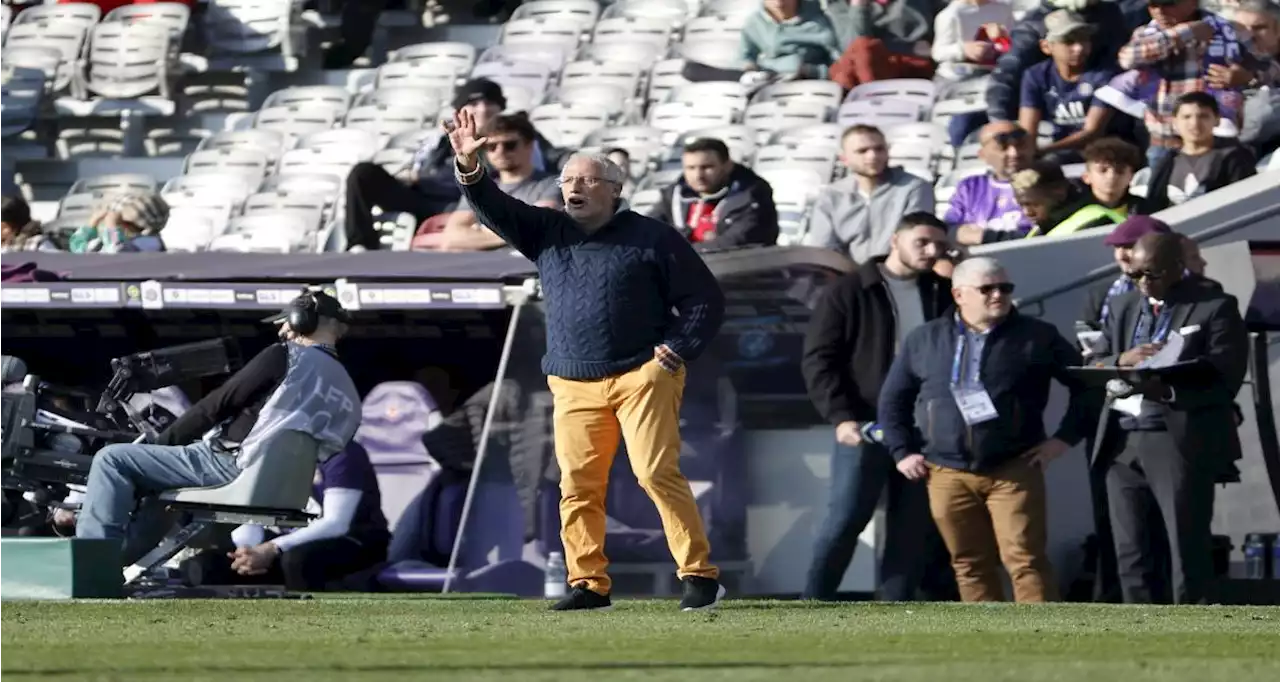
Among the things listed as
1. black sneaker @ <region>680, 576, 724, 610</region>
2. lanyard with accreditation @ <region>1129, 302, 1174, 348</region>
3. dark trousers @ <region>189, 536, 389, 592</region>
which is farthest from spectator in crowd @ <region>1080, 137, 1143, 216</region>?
dark trousers @ <region>189, 536, 389, 592</region>

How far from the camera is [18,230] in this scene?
49.4 feet

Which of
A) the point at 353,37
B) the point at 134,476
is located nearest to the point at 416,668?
the point at 134,476

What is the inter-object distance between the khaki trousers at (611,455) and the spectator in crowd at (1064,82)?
15.9 ft

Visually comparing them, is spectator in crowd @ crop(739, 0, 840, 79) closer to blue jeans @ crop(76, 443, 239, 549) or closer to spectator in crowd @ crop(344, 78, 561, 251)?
spectator in crowd @ crop(344, 78, 561, 251)

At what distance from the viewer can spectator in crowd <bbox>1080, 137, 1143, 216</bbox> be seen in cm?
1187

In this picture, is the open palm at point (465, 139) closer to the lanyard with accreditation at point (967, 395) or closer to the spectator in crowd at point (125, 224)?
the lanyard with accreditation at point (967, 395)

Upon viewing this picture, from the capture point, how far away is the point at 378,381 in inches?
550

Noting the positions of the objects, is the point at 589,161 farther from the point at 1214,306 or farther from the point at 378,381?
the point at 378,381

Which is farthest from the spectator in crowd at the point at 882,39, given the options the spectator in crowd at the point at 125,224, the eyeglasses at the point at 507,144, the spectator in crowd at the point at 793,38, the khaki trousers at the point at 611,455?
the khaki trousers at the point at 611,455

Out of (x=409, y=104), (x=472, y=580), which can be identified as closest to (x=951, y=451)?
(x=472, y=580)

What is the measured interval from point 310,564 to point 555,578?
1.25 m

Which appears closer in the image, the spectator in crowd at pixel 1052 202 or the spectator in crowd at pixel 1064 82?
the spectator in crowd at pixel 1052 202

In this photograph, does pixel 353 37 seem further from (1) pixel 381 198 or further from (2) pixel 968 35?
(2) pixel 968 35

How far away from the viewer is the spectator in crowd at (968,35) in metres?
15.1
